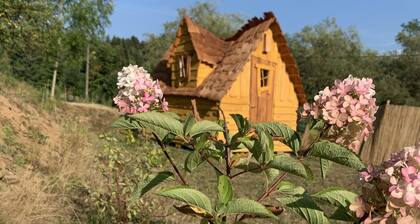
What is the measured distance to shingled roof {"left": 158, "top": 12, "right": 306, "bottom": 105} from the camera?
13588 millimetres

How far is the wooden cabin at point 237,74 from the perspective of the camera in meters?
13.9

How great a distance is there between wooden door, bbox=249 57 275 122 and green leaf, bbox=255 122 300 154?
12.7 m

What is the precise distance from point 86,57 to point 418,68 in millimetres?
21729

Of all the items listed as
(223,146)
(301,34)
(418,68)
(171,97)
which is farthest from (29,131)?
Answer: (301,34)

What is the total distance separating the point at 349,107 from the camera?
1.60 metres

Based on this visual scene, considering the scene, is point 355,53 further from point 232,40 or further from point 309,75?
point 232,40

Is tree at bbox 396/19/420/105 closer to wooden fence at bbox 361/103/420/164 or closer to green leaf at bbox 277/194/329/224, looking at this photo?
wooden fence at bbox 361/103/420/164

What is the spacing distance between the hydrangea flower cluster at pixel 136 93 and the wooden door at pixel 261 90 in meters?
12.4

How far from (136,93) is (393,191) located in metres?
1.24

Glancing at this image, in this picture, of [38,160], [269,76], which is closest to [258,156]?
[38,160]

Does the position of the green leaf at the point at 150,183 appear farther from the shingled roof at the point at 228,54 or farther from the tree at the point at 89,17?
the tree at the point at 89,17

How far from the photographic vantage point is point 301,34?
37.0 meters

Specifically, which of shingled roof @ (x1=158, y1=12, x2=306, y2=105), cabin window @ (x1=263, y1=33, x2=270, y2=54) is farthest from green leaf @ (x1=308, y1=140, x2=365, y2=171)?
cabin window @ (x1=263, y1=33, x2=270, y2=54)

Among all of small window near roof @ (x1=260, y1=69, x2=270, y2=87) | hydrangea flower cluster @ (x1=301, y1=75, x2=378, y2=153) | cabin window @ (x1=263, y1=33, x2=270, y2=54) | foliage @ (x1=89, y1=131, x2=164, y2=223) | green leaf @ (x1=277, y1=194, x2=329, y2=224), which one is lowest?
foliage @ (x1=89, y1=131, x2=164, y2=223)
